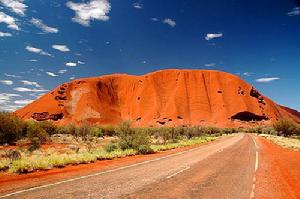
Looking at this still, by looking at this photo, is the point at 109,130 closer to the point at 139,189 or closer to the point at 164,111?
the point at 164,111

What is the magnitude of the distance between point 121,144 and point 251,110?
390 feet

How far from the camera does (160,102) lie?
448 ft

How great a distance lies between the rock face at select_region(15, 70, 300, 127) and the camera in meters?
130

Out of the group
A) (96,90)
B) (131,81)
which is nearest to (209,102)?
(131,81)

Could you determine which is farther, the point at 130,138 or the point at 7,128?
the point at 7,128

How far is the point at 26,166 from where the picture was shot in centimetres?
1396

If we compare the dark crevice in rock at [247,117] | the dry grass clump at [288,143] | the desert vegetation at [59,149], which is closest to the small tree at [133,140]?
the desert vegetation at [59,149]

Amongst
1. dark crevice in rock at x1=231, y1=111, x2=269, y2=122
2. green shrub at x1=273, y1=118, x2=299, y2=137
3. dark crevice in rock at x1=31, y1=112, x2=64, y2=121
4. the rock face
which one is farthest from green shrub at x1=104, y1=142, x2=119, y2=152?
dark crevice in rock at x1=231, y1=111, x2=269, y2=122

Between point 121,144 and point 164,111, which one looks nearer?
point 121,144

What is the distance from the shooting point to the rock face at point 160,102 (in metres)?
130

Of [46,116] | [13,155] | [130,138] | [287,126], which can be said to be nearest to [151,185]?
[13,155]

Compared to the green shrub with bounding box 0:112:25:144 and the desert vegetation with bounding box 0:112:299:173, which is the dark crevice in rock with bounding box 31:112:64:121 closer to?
the desert vegetation with bounding box 0:112:299:173

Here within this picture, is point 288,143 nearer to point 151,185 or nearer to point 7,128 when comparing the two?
point 7,128

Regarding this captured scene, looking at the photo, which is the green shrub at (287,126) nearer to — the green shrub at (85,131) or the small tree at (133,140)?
the green shrub at (85,131)
